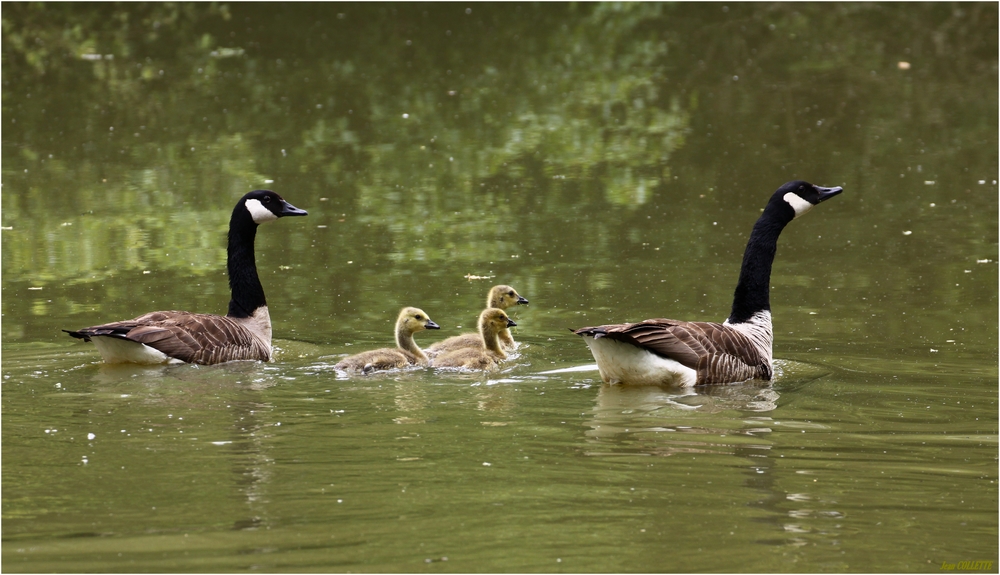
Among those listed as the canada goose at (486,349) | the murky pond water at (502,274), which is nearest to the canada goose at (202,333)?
the murky pond water at (502,274)

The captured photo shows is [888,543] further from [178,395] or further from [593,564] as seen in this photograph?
[178,395]

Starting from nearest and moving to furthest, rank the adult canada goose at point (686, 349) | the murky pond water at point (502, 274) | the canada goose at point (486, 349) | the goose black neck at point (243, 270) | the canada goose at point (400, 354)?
the murky pond water at point (502, 274) < the adult canada goose at point (686, 349) < the canada goose at point (400, 354) < the canada goose at point (486, 349) < the goose black neck at point (243, 270)

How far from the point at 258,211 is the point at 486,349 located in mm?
2787

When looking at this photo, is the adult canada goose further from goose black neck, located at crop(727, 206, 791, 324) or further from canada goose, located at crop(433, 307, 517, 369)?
canada goose, located at crop(433, 307, 517, 369)

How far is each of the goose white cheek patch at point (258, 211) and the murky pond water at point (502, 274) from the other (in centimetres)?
103

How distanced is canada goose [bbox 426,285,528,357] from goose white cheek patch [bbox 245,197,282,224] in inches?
81.6

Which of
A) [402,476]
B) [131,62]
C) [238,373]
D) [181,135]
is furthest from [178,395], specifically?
[131,62]

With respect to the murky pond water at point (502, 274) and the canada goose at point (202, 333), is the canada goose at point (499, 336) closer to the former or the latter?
the murky pond water at point (502, 274)

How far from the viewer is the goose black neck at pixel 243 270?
12.3 meters

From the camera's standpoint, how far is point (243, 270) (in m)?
12.5

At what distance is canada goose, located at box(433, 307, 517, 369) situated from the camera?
1127cm

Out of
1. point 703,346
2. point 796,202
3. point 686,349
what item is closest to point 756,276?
point 796,202

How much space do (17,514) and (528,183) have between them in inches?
501

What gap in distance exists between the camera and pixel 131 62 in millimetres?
27797
